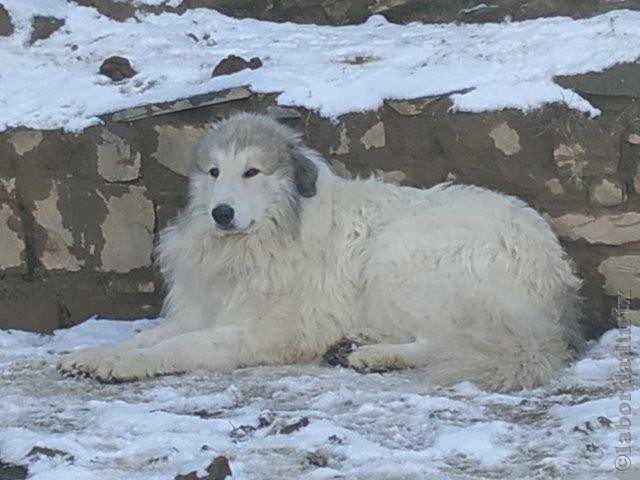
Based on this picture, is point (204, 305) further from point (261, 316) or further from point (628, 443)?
point (628, 443)

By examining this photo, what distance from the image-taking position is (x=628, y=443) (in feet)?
12.8

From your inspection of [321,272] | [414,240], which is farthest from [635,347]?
[321,272]

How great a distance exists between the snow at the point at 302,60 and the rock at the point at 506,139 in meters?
0.13

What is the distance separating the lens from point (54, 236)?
654cm

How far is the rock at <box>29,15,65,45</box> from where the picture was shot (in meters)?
7.33

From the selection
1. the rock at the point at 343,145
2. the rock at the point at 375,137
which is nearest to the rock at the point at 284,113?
the rock at the point at 343,145

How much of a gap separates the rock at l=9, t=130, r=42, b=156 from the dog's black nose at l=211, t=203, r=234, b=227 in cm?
153

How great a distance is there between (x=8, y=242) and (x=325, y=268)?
6.52ft

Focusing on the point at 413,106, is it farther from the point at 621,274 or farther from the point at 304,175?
the point at 621,274

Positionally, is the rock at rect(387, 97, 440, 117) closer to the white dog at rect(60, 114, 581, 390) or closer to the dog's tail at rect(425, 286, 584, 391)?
the white dog at rect(60, 114, 581, 390)

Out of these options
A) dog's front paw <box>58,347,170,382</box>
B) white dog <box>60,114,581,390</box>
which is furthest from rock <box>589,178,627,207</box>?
dog's front paw <box>58,347,170,382</box>

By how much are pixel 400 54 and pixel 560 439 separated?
3.38 metres

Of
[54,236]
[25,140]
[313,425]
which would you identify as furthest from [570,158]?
[25,140]

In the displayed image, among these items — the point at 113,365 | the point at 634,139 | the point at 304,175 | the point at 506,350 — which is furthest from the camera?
the point at 634,139
